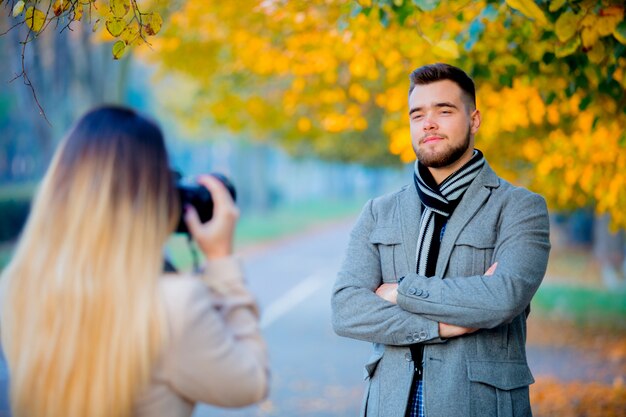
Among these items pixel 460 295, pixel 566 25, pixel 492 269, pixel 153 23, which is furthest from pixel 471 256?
pixel 153 23

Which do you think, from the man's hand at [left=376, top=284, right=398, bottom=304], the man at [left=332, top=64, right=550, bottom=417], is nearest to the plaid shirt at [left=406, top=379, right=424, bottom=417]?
the man at [left=332, top=64, right=550, bottom=417]

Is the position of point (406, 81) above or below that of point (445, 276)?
above

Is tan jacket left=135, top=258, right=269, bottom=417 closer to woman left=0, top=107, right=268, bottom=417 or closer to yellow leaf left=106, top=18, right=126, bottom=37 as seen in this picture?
woman left=0, top=107, right=268, bottom=417

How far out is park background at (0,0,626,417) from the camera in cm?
418

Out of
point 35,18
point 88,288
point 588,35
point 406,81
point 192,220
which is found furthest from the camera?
point 406,81

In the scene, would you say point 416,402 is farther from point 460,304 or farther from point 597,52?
point 597,52

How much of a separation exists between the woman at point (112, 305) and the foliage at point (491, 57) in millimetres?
1933

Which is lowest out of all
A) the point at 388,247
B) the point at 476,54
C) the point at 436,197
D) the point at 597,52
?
the point at 388,247

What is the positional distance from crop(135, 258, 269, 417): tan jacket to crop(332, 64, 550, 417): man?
1.08 metres

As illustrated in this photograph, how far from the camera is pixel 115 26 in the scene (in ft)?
10.7

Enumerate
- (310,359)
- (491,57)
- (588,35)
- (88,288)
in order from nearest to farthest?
(88,288)
(588,35)
(491,57)
(310,359)

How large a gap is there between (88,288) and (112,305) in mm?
79

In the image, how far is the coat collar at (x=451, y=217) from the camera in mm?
3293

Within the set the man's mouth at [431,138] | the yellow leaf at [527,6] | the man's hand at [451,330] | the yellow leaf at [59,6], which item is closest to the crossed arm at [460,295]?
the man's hand at [451,330]
